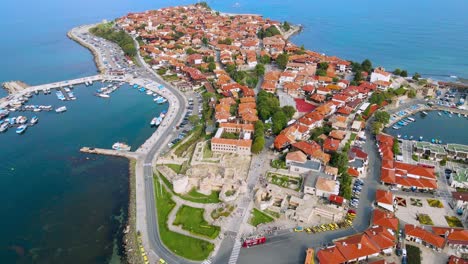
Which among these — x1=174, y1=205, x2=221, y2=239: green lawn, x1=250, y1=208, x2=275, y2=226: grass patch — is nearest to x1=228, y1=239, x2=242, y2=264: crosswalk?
x1=174, y1=205, x2=221, y2=239: green lawn

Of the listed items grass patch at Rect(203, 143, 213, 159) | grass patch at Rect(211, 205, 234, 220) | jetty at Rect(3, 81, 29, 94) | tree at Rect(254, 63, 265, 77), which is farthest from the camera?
tree at Rect(254, 63, 265, 77)

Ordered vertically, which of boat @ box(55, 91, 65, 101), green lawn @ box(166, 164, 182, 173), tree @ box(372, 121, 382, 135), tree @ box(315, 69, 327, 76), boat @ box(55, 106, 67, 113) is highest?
tree @ box(315, 69, 327, 76)

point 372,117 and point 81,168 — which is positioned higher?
point 372,117

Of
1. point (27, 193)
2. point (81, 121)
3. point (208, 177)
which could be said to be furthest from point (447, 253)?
point (81, 121)

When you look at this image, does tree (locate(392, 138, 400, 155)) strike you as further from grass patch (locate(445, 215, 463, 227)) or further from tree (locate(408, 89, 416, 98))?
tree (locate(408, 89, 416, 98))

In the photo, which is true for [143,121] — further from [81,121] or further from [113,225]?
[113,225]
